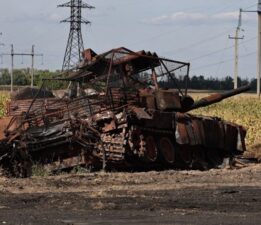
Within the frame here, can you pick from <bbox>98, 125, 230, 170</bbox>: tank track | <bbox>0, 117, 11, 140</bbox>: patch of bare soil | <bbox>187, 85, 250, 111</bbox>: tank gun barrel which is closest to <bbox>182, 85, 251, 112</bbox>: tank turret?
<bbox>187, 85, 250, 111</bbox>: tank gun barrel

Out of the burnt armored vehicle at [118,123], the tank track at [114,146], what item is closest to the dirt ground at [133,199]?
the tank track at [114,146]

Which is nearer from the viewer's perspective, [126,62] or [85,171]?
[85,171]

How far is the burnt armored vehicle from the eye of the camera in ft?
51.1

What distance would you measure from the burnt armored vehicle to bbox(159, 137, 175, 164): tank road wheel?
25 mm

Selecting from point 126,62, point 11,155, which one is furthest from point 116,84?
point 11,155

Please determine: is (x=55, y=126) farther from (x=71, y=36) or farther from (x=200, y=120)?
(x=71, y=36)

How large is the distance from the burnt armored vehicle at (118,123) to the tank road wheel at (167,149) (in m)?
0.03

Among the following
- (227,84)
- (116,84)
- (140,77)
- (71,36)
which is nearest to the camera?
(116,84)

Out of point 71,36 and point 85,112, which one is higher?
point 71,36

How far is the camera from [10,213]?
865 cm

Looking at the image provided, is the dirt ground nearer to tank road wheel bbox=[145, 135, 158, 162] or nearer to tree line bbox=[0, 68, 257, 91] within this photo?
tank road wheel bbox=[145, 135, 158, 162]

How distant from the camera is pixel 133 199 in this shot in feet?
33.2

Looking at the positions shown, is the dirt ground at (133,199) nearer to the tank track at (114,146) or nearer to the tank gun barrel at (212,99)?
the tank track at (114,146)

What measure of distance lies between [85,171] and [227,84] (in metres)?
74.0
